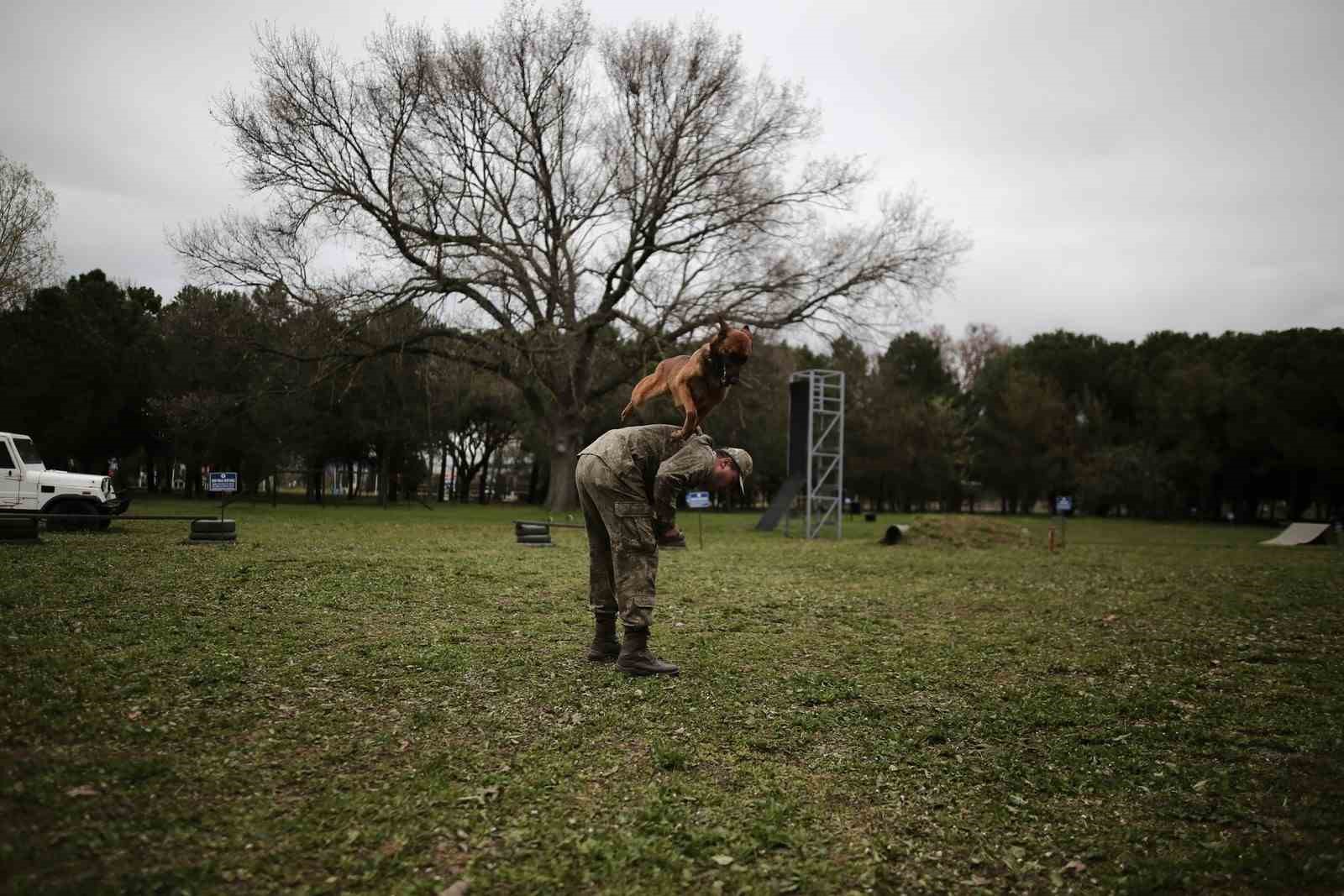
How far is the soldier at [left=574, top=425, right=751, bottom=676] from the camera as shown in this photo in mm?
5652

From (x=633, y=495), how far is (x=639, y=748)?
180cm

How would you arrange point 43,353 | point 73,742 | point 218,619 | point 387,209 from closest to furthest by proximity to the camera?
point 73,742
point 218,619
point 387,209
point 43,353

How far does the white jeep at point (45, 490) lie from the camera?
15.5m

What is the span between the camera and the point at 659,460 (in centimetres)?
602

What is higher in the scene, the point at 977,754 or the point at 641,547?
the point at 641,547

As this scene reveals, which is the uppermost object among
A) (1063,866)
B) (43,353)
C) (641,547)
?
(43,353)

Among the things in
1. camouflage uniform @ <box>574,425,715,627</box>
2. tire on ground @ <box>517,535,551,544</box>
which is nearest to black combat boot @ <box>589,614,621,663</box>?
camouflage uniform @ <box>574,425,715,627</box>

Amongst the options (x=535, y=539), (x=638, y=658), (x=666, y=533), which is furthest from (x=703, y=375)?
(x=535, y=539)

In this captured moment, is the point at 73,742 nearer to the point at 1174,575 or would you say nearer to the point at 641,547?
the point at 641,547

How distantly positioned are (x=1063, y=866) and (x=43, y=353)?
45.2m

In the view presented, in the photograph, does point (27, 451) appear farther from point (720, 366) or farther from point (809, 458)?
point (809, 458)

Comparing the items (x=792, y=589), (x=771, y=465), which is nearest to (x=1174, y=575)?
(x=792, y=589)

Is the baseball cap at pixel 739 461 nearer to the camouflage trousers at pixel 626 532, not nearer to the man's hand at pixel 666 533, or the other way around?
the man's hand at pixel 666 533

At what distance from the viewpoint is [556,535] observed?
70.3 feet
